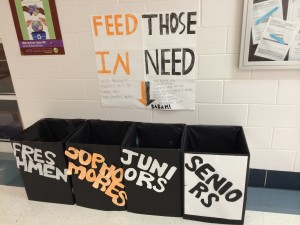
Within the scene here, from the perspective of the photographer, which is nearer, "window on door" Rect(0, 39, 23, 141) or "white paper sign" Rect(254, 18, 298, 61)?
"white paper sign" Rect(254, 18, 298, 61)

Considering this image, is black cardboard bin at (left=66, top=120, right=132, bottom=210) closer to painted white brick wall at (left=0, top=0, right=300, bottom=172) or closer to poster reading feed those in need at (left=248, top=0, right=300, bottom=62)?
painted white brick wall at (left=0, top=0, right=300, bottom=172)

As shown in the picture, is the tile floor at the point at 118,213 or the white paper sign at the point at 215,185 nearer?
the white paper sign at the point at 215,185

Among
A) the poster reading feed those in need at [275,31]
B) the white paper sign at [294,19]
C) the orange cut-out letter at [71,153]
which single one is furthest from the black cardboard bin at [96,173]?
the white paper sign at [294,19]

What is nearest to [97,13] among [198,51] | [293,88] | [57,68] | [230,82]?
[57,68]

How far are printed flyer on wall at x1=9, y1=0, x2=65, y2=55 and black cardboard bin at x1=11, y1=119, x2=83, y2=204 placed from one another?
19.0 inches

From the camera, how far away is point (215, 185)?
4.00 feet

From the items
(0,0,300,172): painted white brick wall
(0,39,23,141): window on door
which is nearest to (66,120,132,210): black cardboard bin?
(0,0,300,172): painted white brick wall

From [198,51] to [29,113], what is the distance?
1195 mm

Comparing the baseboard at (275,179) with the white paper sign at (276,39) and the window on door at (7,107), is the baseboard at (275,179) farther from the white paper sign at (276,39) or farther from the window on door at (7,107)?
the window on door at (7,107)

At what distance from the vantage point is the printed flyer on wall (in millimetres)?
1411

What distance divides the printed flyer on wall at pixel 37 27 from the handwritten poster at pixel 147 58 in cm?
24

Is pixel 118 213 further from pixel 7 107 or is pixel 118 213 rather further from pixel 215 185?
pixel 7 107

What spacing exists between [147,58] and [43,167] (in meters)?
0.83

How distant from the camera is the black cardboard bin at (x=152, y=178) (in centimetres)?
122
